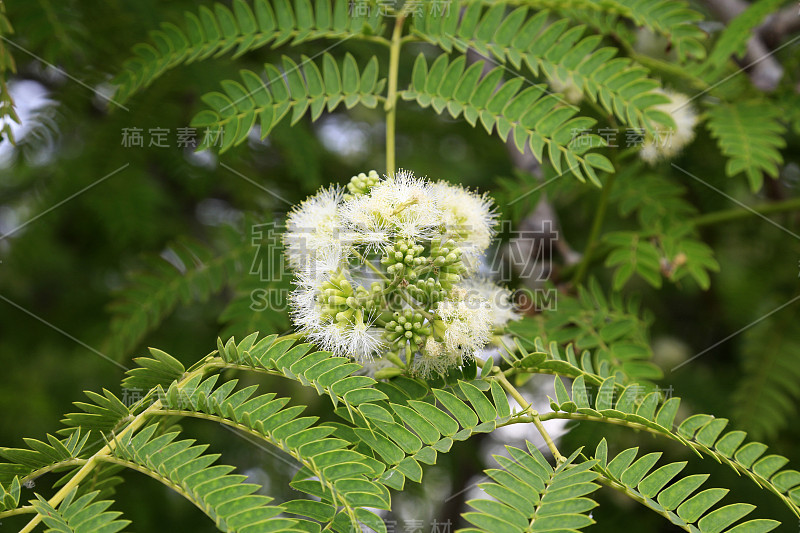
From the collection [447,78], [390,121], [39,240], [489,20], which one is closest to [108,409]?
[390,121]

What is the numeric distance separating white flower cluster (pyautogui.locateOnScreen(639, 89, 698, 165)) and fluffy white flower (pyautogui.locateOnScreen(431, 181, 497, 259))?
1.18 m

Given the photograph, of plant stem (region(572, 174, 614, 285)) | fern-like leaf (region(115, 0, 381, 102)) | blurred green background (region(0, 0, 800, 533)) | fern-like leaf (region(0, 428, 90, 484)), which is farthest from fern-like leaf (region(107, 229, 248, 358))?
plant stem (region(572, 174, 614, 285))

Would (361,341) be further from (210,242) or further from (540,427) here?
(210,242)

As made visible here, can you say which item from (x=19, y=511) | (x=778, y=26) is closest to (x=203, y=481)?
(x=19, y=511)

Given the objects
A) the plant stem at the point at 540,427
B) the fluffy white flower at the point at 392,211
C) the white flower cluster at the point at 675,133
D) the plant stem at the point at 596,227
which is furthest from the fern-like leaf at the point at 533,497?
the white flower cluster at the point at 675,133

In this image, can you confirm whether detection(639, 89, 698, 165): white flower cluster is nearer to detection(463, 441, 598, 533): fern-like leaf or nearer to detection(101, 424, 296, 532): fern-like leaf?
detection(463, 441, 598, 533): fern-like leaf

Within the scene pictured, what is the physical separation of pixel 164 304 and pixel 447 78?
1.71 meters

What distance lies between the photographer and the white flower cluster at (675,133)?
9.66ft

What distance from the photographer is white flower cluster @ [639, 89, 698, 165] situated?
9.66 feet

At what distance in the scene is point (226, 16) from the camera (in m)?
2.71

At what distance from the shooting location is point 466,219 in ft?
7.00

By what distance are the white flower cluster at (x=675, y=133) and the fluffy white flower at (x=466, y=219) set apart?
1.18 meters

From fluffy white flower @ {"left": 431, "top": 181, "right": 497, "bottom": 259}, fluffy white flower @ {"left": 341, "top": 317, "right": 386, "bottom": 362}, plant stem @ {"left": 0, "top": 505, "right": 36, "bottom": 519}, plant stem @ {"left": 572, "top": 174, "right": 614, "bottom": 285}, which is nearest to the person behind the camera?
plant stem @ {"left": 0, "top": 505, "right": 36, "bottom": 519}

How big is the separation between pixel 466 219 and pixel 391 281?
41 cm
